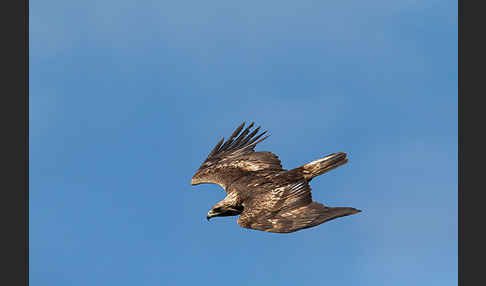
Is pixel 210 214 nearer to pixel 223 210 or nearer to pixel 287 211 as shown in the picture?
pixel 223 210

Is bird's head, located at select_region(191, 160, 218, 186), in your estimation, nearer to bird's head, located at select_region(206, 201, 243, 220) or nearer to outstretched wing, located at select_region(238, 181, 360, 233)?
bird's head, located at select_region(206, 201, 243, 220)

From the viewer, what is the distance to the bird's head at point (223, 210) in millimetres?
23297

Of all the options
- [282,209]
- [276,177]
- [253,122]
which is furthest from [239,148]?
[282,209]

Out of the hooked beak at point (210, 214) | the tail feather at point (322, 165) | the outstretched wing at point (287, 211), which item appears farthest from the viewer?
the hooked beak at point (210, 214)

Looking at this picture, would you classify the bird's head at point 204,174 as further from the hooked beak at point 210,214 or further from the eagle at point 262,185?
the hooked beak at point 210,214

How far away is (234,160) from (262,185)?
2.85 m

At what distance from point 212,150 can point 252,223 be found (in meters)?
6.42

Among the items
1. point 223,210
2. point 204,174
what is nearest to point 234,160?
point 204,174

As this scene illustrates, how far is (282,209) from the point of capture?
71.1 ft

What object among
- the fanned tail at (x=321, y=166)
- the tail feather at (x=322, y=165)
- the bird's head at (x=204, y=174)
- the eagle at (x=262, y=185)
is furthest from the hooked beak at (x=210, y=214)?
the tail feather at (x=322, y=165)

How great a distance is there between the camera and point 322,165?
23312 mm

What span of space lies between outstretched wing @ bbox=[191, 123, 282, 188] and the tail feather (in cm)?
191

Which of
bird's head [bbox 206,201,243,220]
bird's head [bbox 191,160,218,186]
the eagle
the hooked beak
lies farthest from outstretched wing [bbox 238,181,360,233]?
bird's head [bbox 191,160,218,186]

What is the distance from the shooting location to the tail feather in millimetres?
23250
